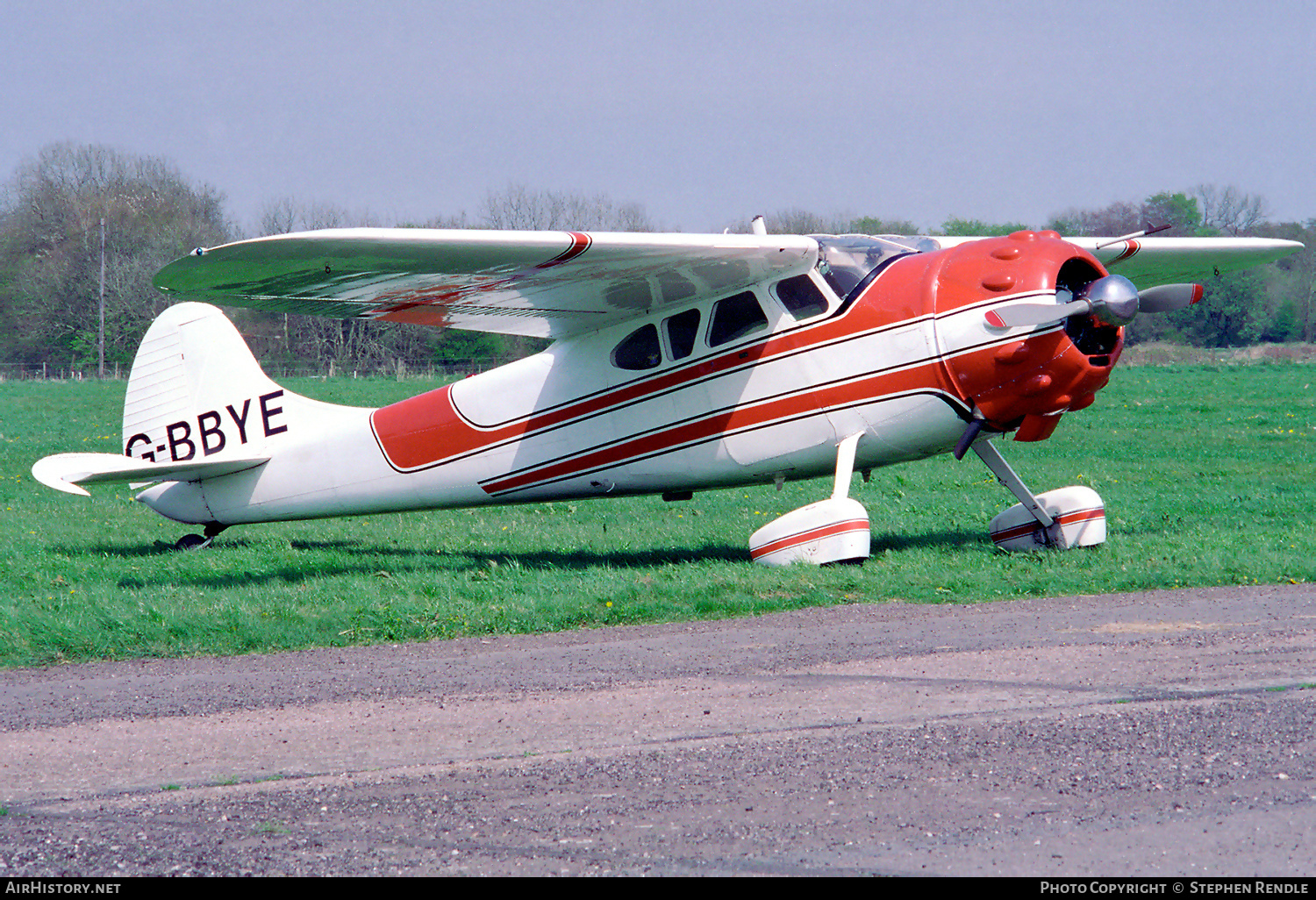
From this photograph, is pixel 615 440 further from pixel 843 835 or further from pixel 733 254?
pixel 843 835

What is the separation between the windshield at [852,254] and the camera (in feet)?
31.6

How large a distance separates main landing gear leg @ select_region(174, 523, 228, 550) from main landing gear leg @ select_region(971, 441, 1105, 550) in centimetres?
778

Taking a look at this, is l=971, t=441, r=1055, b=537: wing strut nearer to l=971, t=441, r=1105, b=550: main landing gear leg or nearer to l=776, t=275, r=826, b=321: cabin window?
l=971, t=441, r=1105, b=550: main landing gear leg

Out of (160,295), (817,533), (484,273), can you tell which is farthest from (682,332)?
(160,295)

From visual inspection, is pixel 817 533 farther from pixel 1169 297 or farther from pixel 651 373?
pixel 1169 297

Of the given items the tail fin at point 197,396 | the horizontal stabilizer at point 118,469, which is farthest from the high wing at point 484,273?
the horizontal stabilizer at point 118,469

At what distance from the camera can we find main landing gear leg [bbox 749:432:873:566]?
9.15 metres

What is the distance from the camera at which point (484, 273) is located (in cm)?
898

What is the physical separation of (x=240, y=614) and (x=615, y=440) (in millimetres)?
3692

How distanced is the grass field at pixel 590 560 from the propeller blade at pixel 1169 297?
207 cm

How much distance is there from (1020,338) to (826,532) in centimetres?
214

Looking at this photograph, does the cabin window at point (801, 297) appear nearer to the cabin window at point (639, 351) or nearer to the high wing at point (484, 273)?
the high wing at point (484, 273)

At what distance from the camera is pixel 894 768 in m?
4.34

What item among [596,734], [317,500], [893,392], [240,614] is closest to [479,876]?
[596,734]
